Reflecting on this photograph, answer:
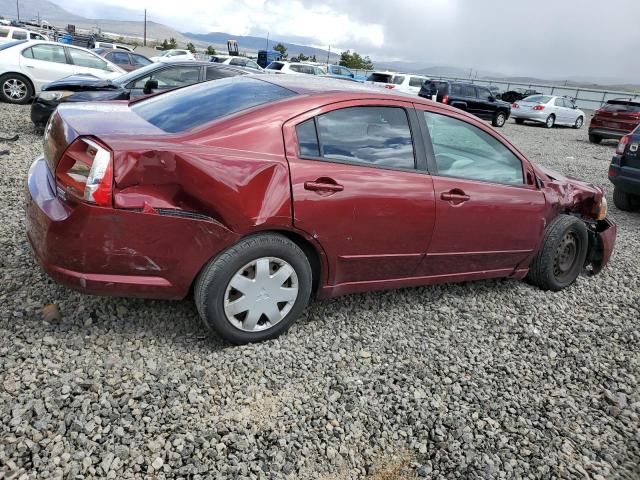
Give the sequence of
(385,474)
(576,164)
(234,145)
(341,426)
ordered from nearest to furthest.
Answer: (385,474)
(341,426)
(234,145)
(576,164)

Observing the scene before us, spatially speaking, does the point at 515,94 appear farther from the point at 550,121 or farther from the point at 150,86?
the point at 150,86

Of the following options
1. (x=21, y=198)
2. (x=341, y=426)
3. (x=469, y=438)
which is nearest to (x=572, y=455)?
(x=469, y=438)

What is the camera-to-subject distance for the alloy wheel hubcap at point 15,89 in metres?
10.6

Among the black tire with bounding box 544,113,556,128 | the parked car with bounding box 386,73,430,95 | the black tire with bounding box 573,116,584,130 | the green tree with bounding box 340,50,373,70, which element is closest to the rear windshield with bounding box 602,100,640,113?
the black tire with bounding box 544,113,556,128

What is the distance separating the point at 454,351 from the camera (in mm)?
3297

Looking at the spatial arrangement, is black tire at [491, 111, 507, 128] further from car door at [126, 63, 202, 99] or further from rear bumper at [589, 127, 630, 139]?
car door at [126, 63, 202, 99]

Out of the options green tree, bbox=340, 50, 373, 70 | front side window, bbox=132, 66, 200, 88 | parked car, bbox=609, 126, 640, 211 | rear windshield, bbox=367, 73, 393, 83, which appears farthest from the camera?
green tree, bbox=340, 50, 373, 70

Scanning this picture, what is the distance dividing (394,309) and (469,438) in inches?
50.9

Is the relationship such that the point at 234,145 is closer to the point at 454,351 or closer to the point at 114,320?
the point at 114,320

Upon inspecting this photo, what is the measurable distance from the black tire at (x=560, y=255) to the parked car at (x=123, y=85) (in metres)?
5.37

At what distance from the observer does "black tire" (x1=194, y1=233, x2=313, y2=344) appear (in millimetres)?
2721

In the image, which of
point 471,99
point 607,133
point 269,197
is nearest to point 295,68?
point 471,99

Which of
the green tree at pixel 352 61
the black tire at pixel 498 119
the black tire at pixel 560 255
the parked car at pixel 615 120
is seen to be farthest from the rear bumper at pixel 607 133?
the green tree at pixel 352 61

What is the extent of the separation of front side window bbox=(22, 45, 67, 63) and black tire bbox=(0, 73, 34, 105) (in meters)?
0.50
